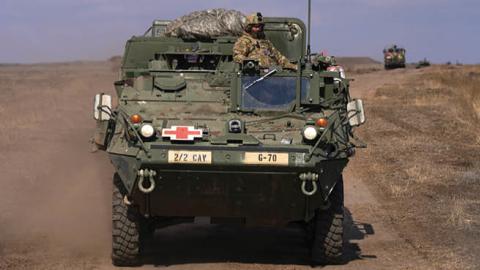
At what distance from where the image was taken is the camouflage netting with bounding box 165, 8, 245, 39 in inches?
456

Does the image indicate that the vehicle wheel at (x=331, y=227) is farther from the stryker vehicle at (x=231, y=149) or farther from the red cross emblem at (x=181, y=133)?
the red cross emblem at (x=181, y=133)

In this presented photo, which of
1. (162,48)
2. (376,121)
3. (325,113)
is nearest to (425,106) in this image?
(376,121)

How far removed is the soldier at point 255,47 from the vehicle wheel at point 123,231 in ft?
7.30

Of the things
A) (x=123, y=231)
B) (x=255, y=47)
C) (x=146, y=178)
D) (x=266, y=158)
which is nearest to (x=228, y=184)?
(x=266, y=158)

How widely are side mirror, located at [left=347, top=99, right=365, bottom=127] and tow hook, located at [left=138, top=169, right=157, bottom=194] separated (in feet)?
6.40

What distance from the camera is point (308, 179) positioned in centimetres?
723

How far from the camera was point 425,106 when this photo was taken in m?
25.5

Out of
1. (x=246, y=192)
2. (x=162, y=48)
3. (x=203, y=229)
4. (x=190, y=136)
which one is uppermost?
(x=162, y=48)

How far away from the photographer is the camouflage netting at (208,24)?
11.6 metres

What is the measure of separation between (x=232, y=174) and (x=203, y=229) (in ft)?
9.05

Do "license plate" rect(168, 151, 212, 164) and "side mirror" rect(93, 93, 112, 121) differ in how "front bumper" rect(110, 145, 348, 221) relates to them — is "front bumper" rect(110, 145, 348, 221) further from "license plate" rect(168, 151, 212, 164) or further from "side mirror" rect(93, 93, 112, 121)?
"side mirror" rect(93, 93, 112, 121)

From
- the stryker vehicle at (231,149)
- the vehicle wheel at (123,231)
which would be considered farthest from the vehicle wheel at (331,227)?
the vehicle wheel at (123,231)

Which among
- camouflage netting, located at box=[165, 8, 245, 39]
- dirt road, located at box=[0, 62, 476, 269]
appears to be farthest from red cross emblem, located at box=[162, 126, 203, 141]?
camouflage netting, located at box=[165, 8, 245, 39]

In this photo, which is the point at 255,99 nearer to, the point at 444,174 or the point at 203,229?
the point at 203,229
